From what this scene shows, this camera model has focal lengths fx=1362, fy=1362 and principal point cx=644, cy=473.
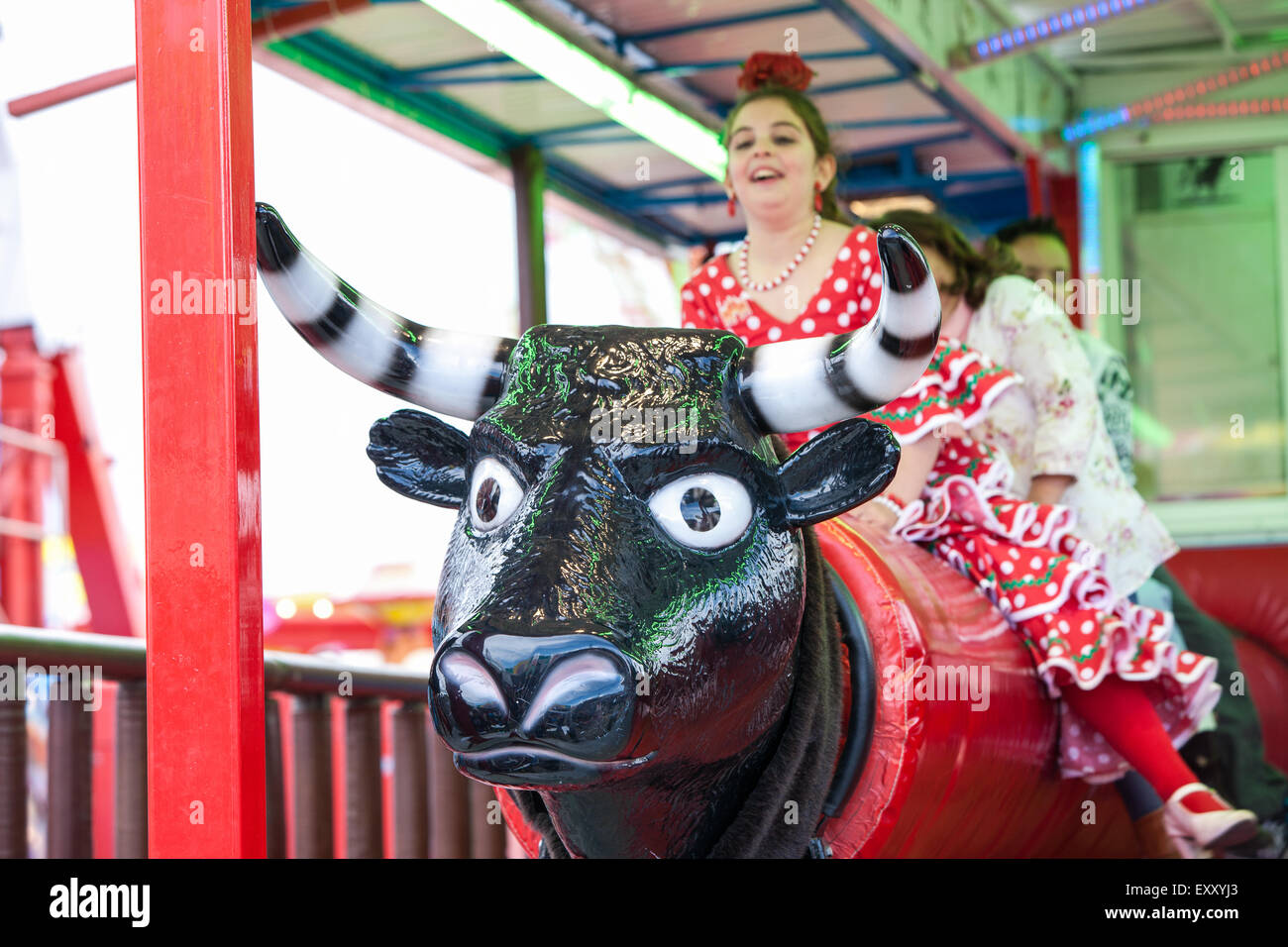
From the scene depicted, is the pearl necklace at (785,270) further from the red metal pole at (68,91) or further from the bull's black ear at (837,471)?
the red metal pole at (68,91)

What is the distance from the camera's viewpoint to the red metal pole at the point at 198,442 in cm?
129

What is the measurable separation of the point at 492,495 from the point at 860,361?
364 millimetres

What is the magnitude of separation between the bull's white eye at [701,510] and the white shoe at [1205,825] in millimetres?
855

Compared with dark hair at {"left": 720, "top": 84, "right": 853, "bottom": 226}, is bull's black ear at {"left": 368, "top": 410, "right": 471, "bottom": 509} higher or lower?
lower

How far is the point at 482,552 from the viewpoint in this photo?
1.23 metres

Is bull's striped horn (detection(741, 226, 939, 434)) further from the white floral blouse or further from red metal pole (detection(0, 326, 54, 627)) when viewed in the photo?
red metal pole (detection(0, 326, 54, 627))

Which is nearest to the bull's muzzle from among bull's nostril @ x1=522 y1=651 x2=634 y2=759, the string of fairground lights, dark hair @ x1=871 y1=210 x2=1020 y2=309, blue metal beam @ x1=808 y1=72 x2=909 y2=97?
bull's nostril @ x1=522 y1=651 x2=634 y2=759

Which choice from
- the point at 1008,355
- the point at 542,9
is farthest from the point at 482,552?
the point at 542,9

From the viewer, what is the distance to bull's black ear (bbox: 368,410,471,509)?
1404mm

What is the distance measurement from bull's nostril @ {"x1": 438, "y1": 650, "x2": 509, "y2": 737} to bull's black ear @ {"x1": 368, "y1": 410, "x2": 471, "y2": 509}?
352 mm

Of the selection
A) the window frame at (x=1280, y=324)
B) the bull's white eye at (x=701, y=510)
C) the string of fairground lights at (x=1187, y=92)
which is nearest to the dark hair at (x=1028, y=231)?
the string of fairground lights at (x=1187, y=92)

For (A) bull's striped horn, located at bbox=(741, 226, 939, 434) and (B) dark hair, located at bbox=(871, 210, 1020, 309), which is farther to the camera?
(B) dark hair, located at bbox=(871, 210, 1020, 309)

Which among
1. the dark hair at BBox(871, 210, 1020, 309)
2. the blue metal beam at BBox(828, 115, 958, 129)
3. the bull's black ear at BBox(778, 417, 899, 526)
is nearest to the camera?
the bull's black ear at BBox(778, 417, 899, 526)
